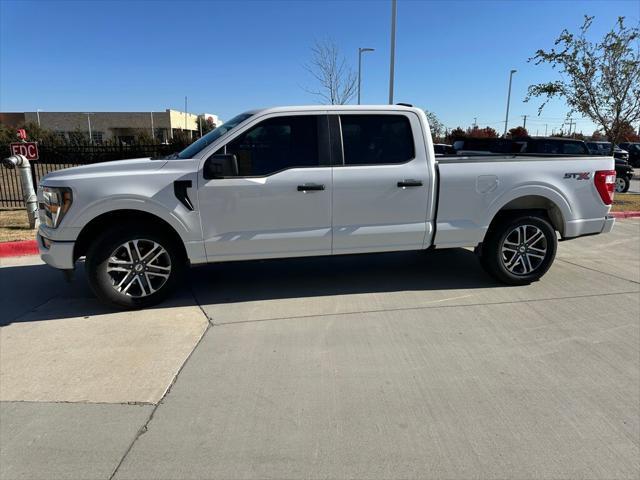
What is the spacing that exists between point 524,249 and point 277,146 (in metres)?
3.06

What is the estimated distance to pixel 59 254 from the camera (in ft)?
13.8

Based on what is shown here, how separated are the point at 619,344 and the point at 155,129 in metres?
63.6

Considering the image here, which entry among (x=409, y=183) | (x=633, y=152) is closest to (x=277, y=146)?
(x=409, y=183)

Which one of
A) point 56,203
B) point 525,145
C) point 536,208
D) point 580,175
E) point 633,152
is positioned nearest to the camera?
point 56,203

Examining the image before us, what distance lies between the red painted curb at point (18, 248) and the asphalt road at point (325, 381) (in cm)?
171

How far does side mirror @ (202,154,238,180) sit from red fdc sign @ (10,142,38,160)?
6199 millimetres

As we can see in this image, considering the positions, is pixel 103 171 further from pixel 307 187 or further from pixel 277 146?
pixel 307 187

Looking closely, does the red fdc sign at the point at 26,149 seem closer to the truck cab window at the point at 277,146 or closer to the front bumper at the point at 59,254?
the front bumper at the point at 59,254

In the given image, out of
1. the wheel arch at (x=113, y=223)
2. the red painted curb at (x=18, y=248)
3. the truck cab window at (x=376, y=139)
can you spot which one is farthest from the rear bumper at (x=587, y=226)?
the red painted curb at (x=18, y=248)

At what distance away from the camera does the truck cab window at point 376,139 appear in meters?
4.62

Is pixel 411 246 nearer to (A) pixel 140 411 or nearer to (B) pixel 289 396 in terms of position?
(B) pixel 289 396

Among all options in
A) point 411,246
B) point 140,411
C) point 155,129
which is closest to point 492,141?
point 411,246

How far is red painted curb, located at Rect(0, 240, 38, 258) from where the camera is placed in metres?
6.67

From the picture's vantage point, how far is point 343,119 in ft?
15.1
